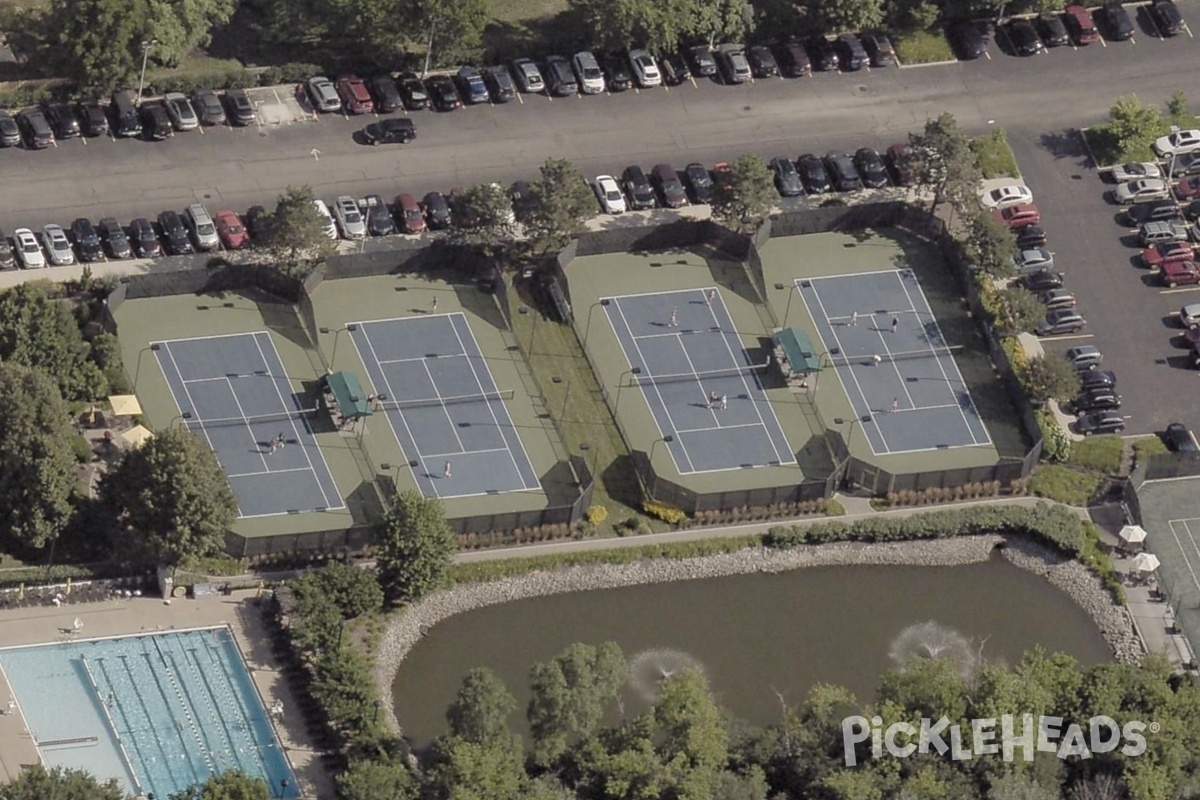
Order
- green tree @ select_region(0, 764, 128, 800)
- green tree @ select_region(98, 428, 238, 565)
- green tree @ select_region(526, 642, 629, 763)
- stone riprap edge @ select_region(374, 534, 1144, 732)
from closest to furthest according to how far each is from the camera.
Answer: green tree @ select_region(0, 764, 128, 800)
green tree @ select_region(526, 642, 629, 763)
green tree @ select_region(98, 428, 238, 565)
stone riprap edge @ select_region(374, 534, 1144, 732)

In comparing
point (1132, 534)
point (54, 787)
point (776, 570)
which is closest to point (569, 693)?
point (776, 570)

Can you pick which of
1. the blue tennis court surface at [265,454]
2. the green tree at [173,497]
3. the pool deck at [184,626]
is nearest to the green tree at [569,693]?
the pool deck at [184,626]

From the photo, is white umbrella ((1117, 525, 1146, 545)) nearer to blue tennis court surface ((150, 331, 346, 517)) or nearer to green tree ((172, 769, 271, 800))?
blue tennis court surface ((150, 331, 346, 517))

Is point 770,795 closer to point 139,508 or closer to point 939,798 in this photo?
point 939,798

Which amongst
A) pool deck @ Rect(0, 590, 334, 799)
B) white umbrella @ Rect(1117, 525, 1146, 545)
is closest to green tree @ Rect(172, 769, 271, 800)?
pool deck @ Rect(0, 590, 334, 799)

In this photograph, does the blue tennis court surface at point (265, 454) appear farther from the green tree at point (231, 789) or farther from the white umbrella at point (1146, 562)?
the white umbrella at point (1146, 562)

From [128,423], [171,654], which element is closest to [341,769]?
[171,654]

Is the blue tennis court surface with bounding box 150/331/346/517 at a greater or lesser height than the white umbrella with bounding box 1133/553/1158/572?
greater
